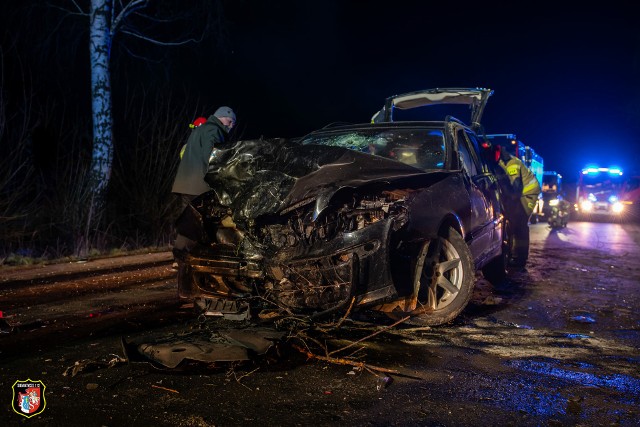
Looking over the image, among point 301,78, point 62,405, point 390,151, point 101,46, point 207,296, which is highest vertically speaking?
point 301,78

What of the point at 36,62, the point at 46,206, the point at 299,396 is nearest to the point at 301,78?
the point at 36,62

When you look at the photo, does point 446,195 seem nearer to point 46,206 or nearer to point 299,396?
point 299,396

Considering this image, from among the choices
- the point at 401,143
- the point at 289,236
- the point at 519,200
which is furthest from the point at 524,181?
the point at 289,236

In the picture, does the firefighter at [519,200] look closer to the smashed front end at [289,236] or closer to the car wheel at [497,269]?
the car wheel at [497,269]

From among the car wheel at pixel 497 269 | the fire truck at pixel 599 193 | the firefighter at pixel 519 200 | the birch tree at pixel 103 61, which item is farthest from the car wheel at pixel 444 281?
the fire truck at pixel 599 193

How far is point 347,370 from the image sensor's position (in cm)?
349

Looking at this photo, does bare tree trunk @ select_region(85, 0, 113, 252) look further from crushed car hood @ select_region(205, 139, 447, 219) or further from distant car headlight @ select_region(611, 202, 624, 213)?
distant car headlight @ select_region(611, 202, 624, 213)

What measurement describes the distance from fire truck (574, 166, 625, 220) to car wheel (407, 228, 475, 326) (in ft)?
74.0

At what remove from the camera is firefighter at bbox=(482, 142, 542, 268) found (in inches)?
307

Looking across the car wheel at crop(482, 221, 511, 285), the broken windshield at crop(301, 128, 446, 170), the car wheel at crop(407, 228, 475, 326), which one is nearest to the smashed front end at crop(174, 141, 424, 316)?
the car wheel at crop(407, 228, 475, 326)

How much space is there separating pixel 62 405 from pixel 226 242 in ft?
6.02

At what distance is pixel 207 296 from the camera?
14.6ft

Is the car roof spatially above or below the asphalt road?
above

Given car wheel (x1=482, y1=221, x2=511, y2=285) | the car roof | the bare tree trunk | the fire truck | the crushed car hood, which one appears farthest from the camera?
the fire truck
